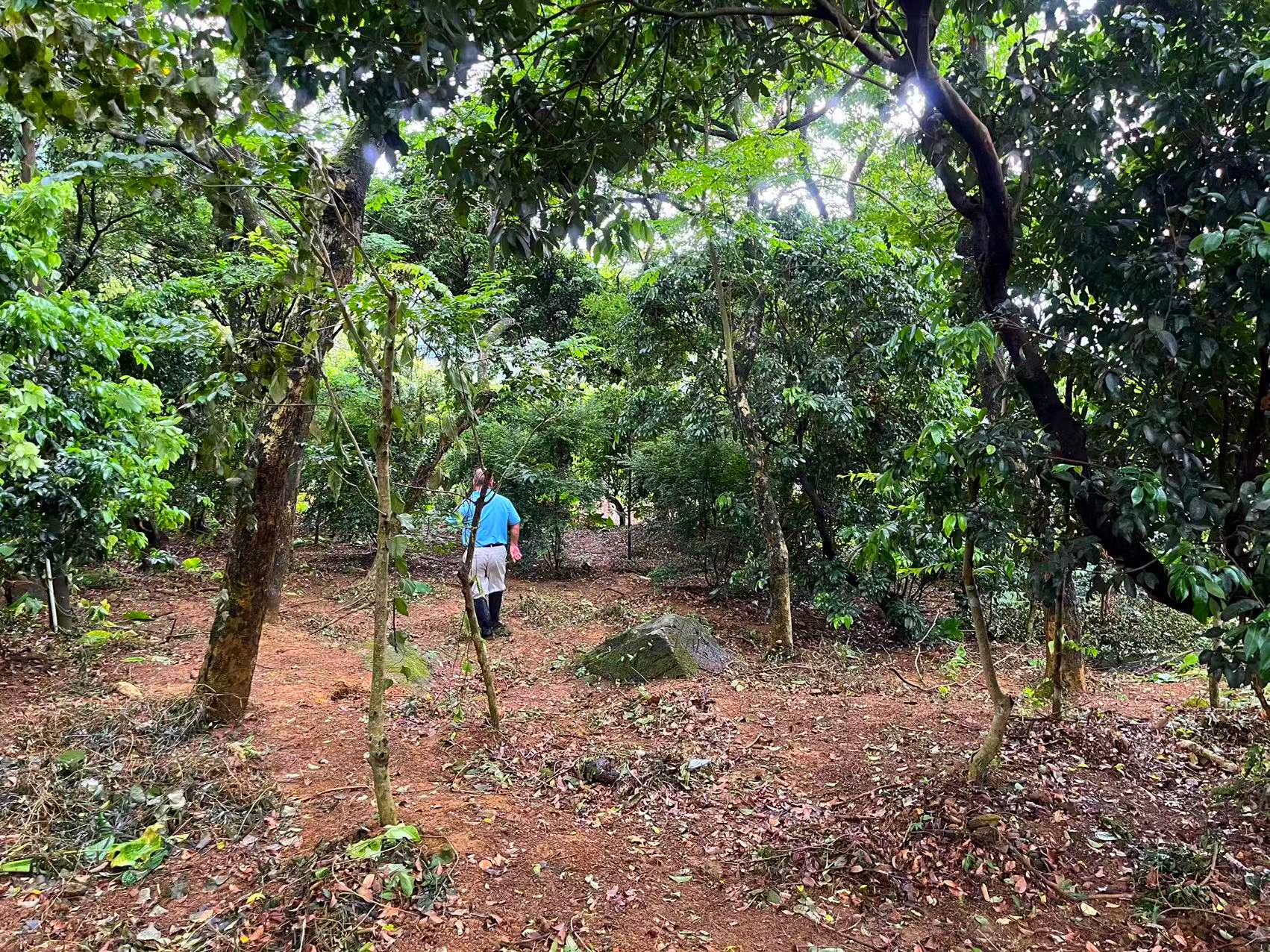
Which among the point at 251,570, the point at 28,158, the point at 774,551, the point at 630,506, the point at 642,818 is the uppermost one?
the point at 28,158

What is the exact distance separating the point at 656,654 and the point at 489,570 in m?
2.12

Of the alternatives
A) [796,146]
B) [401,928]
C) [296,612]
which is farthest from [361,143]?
[296,612]

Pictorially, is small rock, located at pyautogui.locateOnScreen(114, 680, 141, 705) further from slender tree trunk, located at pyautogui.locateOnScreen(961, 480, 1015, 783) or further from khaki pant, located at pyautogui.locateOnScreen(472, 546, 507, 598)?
slender tree trunk, located at pyautogui.locateOnScreen(961, 480, 1015, 783)

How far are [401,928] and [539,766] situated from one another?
60.4 inches

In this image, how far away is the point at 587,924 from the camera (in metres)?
2.67

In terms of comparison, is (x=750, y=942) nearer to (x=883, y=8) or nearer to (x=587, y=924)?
(x=587, y=924)

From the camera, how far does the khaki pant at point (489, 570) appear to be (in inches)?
279

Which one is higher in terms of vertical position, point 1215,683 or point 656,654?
point 1215,683

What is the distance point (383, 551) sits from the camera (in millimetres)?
2754

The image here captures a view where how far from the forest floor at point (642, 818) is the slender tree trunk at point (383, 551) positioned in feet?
1.47

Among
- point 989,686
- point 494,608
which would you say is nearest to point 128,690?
point 494,608

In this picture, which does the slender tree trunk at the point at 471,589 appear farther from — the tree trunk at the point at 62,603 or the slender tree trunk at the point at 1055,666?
the tree trunk at the point at 62,603

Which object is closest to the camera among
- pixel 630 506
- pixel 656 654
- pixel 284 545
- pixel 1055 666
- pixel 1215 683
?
pixel 1215 683

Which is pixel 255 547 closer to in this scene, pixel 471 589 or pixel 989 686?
pixel 471 589
